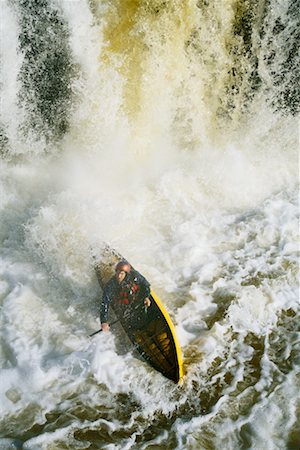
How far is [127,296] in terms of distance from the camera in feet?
15.7

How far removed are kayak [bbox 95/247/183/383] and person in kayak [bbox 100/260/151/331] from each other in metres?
0.05

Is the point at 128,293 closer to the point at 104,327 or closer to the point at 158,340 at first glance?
the point at 104,327

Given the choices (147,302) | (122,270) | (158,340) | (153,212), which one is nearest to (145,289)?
(147,302)

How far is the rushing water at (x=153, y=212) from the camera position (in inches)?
149

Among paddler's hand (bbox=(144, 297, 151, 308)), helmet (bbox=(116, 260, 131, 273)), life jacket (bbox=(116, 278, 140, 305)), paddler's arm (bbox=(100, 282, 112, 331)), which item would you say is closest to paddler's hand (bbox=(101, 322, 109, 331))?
paddler's arm (bbox=(100, 282, 112, 331))

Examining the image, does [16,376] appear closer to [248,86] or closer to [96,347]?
[96,347]

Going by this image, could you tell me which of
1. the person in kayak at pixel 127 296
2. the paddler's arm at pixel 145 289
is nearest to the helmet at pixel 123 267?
the person in kayak at pixel 127 296

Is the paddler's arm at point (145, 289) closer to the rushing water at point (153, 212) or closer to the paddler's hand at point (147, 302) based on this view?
the paddler's hand at point (147, 302)

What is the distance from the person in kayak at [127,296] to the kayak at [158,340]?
5 centimetres

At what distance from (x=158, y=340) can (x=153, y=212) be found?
2893mm

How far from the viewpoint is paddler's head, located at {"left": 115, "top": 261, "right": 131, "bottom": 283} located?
4859mm

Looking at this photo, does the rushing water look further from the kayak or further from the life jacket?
the life jacket

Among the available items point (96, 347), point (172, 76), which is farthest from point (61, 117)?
point (96, 347)

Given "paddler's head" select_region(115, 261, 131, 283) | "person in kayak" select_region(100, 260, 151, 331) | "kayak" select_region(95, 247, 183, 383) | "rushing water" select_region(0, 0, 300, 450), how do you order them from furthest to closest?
"paddler's head" select_region(115, 261, 131, 283)
"person in kayak" select_region(100, 260, 151, 331)
"kayak" select_region(95, 247, 183, 383)
"rushing water" select_region(0, 0, 300, 450)
